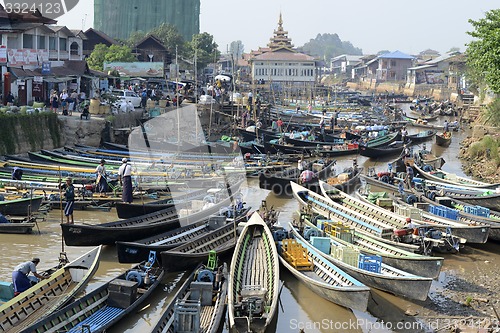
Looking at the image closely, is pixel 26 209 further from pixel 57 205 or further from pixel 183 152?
pixel 183 152

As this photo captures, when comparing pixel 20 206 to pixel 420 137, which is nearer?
pixel 20 206

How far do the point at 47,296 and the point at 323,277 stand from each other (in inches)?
196

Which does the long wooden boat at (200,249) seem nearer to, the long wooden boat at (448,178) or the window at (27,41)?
the long wooden boat at (448,178)

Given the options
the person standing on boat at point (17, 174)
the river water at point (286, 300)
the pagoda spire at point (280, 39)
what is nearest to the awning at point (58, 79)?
the person standing on boat at point (17, 174)

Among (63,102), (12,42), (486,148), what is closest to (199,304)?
(63,102)

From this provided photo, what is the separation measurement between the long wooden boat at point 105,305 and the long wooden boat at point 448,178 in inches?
497

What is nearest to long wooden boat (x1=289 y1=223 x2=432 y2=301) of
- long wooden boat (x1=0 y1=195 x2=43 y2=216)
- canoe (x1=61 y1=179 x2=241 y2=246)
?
canoe (x1=61 y1=179 x2=241 y2=246)

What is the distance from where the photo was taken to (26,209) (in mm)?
16953

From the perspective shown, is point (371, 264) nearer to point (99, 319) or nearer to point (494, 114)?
point (99, 319)

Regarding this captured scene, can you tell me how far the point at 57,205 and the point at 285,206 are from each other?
7.22m

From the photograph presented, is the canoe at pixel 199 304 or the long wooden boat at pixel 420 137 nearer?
the canoe at pixel 199 304

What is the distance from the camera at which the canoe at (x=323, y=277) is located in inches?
439

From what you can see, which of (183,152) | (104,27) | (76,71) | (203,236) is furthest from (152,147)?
(104,27)

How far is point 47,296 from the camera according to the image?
10.8 metres
